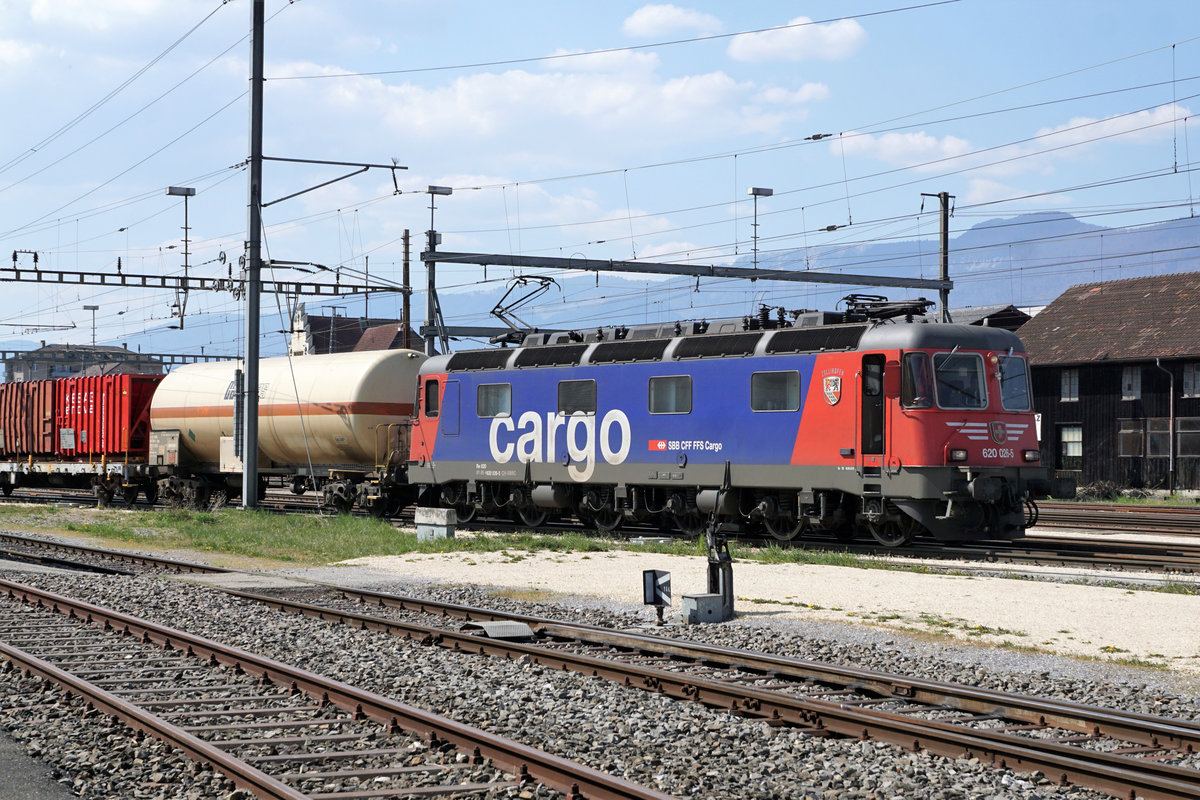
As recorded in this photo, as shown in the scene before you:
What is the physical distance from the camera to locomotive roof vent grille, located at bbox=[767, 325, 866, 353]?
2038cm

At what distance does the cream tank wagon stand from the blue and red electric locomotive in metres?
2.09

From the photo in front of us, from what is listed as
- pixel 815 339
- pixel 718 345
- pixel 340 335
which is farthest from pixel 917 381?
pixel 340 335

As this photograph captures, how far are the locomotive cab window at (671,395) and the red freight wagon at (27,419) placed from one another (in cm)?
2298

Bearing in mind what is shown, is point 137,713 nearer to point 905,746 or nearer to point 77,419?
point 905,746

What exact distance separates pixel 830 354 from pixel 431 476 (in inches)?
429

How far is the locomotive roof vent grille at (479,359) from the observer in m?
26.5

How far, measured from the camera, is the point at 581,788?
6.73 m

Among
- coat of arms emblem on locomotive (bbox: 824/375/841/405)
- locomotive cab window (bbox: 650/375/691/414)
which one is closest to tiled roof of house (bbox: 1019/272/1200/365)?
locomotive cab window (bbox: 650/375/691/414)

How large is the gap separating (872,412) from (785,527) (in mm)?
3384

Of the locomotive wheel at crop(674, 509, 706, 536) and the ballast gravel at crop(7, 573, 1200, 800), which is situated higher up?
the locomotive wheel at crop(674, 509, 706, 536)

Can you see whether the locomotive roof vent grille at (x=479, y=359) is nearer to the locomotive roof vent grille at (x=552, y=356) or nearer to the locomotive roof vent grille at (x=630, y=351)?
the locomotive roof vent grille at (x=552, y=356)

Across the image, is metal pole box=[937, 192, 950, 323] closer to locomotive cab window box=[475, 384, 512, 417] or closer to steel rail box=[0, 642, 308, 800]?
locomotive cab window box=[475, 384, 512, 417]

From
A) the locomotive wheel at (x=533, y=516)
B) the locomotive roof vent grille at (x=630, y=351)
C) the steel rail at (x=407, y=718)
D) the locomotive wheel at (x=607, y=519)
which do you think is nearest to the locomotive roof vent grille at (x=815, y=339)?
the locomotive roof vent grille at (x=630, y=351)

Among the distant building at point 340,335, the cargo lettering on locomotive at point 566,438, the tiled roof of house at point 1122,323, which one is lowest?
the cargo lettering on locomotive at point 566,438
